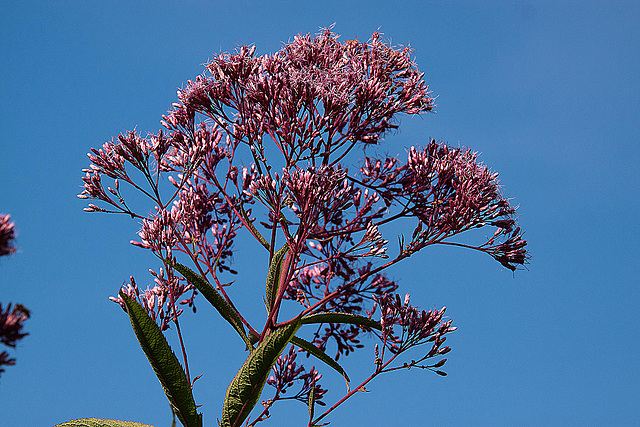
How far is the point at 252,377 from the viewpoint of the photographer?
3830mm

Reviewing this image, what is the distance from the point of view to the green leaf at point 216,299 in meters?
4.20

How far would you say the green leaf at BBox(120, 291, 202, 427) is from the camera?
378 cm

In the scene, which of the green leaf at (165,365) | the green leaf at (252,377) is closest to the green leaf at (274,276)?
the green leaf at (252,377)

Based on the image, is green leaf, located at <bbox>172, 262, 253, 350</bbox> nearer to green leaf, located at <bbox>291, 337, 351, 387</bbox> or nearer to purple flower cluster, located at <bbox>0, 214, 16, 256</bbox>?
green leaf, located at <bbox>291, 337, 351, 387</bbox>

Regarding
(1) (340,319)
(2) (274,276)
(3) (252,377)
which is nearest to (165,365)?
(3) (252,377)

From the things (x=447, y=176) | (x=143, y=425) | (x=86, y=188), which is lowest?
(x=143, y=425)

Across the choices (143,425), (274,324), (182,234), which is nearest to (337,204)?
(274,324)

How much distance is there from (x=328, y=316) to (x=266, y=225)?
2.55ft

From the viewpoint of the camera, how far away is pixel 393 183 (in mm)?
4934

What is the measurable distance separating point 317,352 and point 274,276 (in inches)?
24.6

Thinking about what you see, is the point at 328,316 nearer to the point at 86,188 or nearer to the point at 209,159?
the point at 209,159

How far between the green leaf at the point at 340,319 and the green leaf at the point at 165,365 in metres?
0.92

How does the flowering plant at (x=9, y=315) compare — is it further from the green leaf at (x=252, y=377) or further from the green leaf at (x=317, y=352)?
the green leaf at (x=317, y=352)

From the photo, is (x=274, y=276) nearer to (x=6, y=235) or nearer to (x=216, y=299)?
(x=216, y=299)
